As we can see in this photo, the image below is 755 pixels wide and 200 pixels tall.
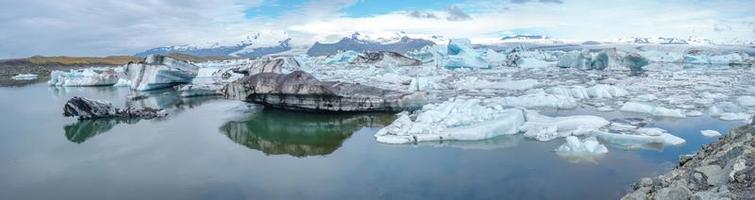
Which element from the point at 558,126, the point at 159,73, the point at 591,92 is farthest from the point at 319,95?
the point at 159,73

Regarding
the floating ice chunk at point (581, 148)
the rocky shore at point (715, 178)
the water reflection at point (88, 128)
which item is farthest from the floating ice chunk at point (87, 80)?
the rocky shore at point (715, 178)

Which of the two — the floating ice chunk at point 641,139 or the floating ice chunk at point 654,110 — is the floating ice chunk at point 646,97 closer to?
the floating ice chunk at point 654,110

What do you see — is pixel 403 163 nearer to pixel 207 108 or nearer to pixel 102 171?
pixel 102 171

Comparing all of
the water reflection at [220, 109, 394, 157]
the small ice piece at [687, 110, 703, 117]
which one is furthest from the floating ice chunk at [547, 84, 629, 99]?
the water reflection at [220, 109, 394, 157]

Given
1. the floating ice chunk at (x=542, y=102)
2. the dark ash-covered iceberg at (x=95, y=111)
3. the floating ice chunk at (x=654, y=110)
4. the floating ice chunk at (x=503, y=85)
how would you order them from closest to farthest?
the floating ice chunk at (x=654, y=110)
the floating ice chunk at (x=542, y=102)
the dark ash-covered iceberg at (x=95, y=111)
the floating ice chunk at (x=503, y=85)

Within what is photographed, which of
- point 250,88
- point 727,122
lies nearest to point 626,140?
point 727,122

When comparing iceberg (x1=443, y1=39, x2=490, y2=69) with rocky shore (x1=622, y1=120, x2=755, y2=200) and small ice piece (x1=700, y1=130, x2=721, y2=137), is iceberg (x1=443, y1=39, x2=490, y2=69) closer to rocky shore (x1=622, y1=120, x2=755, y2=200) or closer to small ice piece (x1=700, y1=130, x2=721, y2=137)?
small ice piece (x1=700, y1=130, x2=721, y2=137)
